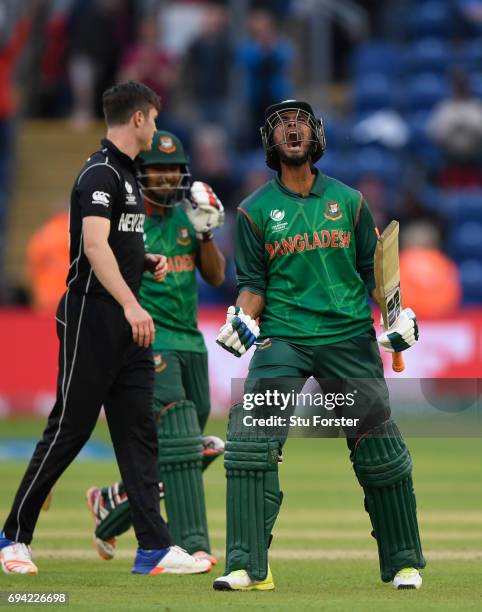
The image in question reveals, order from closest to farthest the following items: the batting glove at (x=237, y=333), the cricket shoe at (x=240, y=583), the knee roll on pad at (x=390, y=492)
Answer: the batting glove at (x=237, y=333), the cricket shoe at (x=240, y=583), the knee roll on pad at (x=390, y=492)

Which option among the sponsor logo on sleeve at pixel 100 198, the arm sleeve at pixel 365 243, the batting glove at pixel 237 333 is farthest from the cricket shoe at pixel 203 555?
the sponsor logo on sleeve at pixel 100 198

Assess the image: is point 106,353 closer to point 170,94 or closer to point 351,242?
point 351,242

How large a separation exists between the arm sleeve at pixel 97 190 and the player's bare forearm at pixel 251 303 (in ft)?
2.78

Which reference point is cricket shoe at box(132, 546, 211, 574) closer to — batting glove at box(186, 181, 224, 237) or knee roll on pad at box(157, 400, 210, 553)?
knee roll on pad at box(157, 400, 210, 553)

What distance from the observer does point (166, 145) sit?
9539mm

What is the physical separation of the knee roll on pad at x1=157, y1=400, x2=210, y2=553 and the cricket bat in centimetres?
176

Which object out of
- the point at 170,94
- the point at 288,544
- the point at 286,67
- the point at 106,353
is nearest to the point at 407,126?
the point at 286,67

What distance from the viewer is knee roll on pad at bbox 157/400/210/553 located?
9.12 meters

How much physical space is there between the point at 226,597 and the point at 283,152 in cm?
209

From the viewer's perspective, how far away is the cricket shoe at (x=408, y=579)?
7.89 m

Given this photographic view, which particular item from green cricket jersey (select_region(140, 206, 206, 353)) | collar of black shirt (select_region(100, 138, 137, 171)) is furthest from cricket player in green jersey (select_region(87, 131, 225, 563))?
collar of black shirt (select_region(100, 138, 137, 171))

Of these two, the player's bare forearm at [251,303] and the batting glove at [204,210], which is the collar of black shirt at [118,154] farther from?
the player's bare forearm at [251,303]

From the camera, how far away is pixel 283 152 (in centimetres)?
796

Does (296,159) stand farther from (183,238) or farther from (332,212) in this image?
(183,238)
